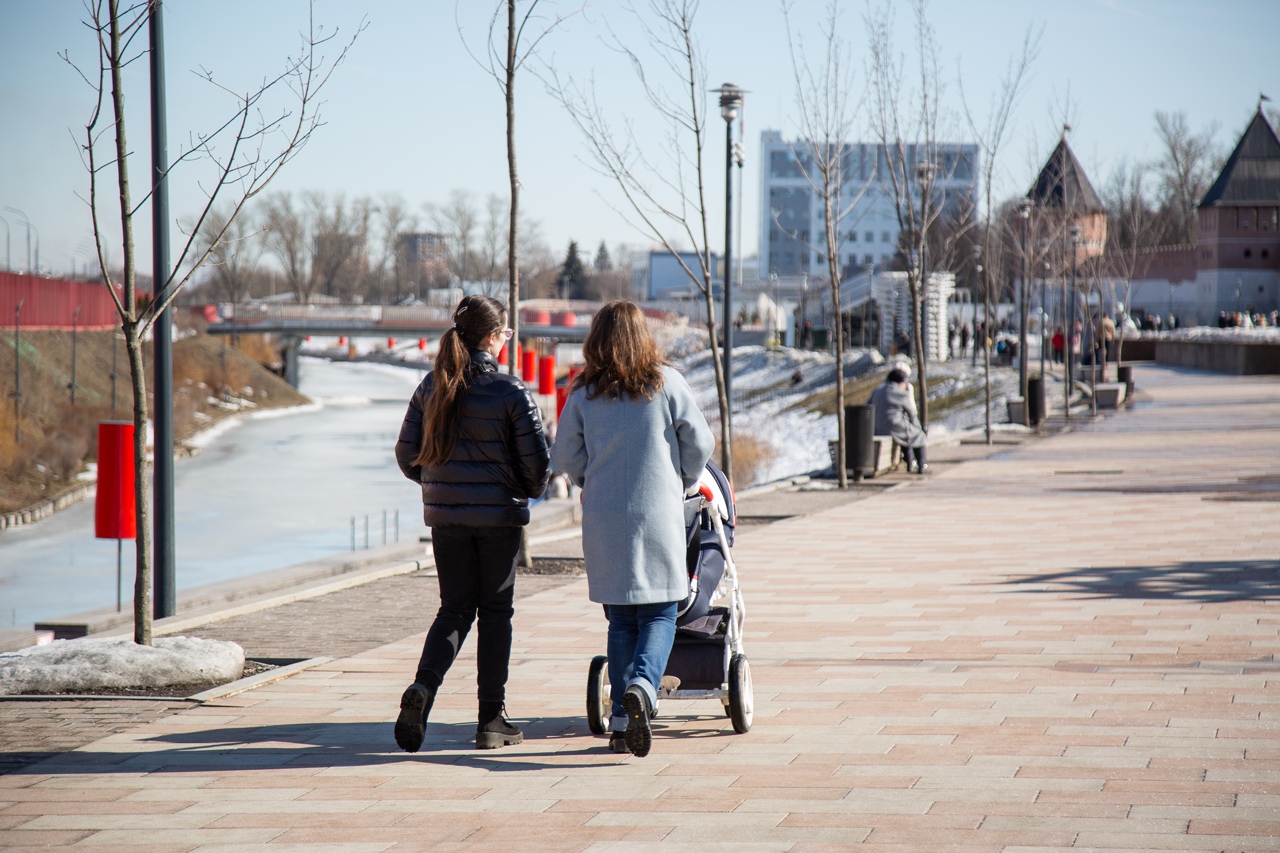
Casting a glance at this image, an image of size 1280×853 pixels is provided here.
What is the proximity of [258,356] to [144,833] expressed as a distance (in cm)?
9208

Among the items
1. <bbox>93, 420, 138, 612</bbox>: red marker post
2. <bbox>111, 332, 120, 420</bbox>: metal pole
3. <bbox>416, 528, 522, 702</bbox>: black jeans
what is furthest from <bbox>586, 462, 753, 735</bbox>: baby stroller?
<bbox>111, 332, 120, 420</bbox>: metal pole

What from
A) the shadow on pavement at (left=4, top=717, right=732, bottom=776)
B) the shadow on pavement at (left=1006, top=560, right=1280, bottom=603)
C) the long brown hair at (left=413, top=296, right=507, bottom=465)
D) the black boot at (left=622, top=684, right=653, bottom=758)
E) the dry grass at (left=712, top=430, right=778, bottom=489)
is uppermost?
the long brown hair at (left=413, top=296, right=507, bottom=465)

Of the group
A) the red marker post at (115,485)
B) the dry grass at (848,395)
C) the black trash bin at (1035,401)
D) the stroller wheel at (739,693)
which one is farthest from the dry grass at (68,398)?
the dry grass at (848,395)

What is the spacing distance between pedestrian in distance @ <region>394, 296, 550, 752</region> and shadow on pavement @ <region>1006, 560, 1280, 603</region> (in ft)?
15.7

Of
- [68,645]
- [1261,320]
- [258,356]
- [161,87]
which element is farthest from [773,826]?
[258,356]

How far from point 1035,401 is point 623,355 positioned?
24.9 m

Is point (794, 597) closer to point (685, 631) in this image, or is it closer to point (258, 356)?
point (685, 631)

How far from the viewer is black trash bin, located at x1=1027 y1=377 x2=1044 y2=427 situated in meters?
28.7

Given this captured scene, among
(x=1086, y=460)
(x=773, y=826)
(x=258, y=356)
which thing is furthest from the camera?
(x=258, y=356)

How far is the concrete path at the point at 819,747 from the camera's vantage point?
4336 mm

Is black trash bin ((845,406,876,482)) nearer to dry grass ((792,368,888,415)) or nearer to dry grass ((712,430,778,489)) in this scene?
dry grass ((712,430,778,489))

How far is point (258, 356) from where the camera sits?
93375mm

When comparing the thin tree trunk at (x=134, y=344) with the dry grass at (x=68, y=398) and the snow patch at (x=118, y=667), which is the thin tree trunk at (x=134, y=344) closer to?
the snow patch at (x=118, y=667)

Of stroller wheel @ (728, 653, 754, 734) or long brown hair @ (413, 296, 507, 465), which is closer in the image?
long brown hair @ (413, 296, 507, 465)
